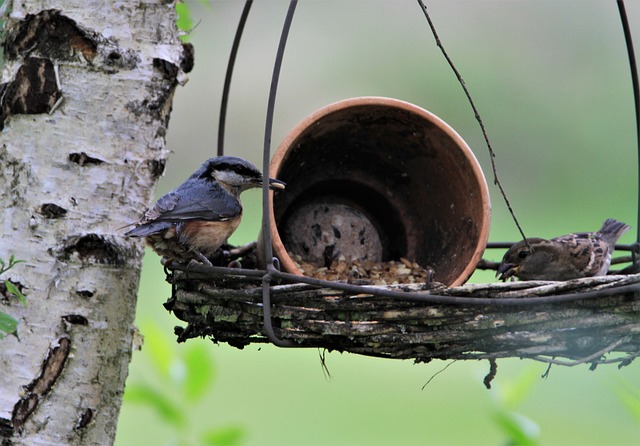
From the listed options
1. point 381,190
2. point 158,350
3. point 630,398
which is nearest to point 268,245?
point 158,350

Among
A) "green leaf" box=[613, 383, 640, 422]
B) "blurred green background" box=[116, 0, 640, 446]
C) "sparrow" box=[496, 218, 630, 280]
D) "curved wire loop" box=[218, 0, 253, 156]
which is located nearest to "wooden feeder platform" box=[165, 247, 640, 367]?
"green leaf" box=[613, 383, 640, 422]

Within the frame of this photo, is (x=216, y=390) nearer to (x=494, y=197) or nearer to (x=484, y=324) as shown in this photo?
(x=494, y=197)

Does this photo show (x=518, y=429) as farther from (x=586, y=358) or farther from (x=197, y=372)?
(x=197, y=372)

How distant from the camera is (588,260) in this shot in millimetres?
3613

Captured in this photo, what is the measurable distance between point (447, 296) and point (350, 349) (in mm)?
322

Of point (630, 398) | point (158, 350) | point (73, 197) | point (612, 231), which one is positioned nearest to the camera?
point (630, 398)

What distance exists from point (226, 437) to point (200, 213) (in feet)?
2.60

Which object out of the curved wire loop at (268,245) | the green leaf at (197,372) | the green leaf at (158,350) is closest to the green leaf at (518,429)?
the curved wire loop at (268,245)

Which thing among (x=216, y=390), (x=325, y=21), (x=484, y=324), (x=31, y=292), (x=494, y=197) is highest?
(x=325, y=21)

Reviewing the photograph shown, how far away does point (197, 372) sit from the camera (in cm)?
275

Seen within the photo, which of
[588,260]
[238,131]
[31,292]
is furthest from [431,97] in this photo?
[31,292]

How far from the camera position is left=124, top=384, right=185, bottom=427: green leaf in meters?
2.70

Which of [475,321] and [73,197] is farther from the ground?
[73,197]

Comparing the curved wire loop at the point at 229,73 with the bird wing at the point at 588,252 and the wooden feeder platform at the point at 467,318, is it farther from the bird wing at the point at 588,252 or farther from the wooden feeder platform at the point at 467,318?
the bird wing at the point at 588,252
